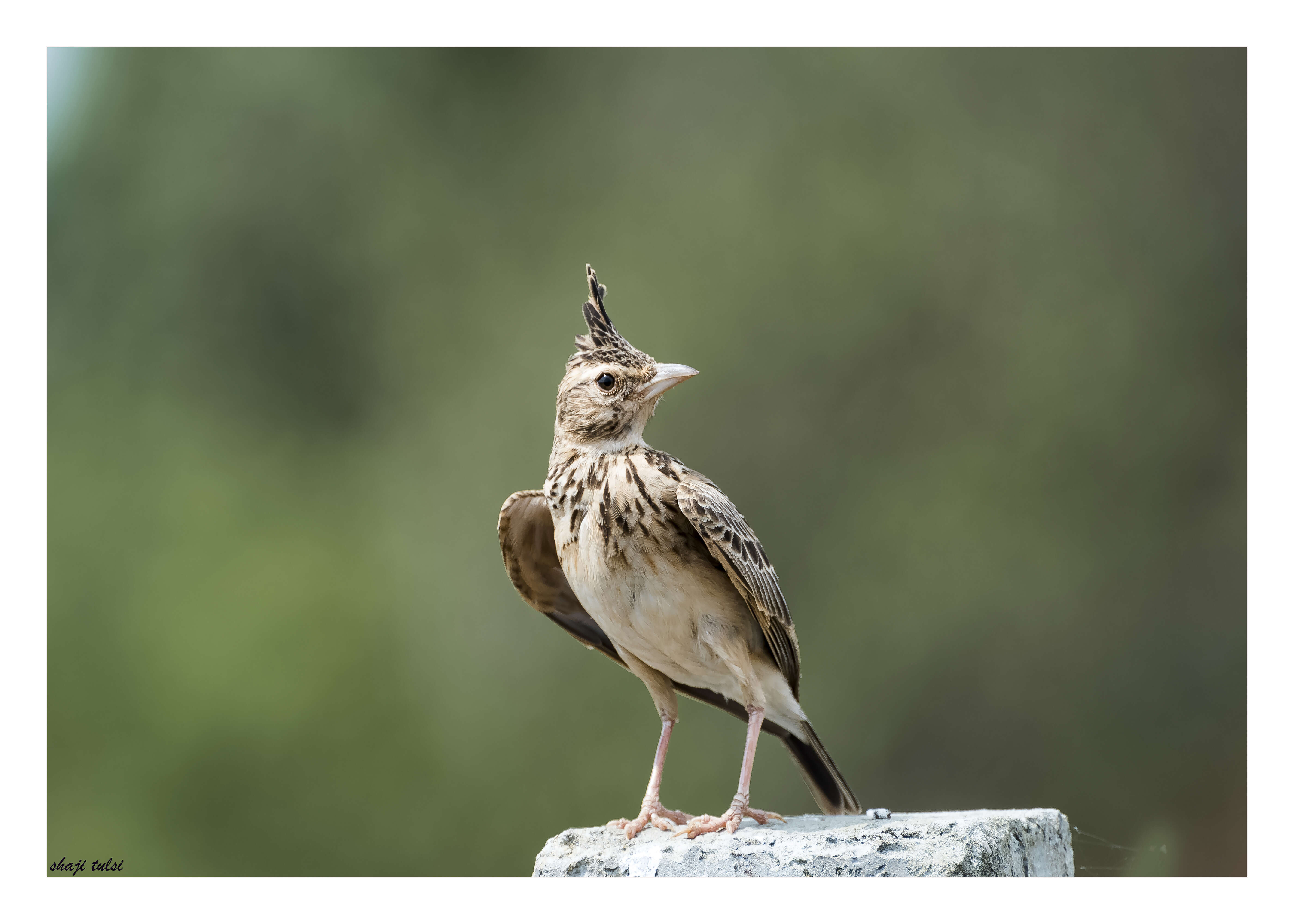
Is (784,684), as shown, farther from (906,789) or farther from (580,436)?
(906,789)

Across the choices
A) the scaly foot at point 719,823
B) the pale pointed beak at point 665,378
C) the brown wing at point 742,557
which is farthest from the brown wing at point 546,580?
the pale pointed beak at point 665,378

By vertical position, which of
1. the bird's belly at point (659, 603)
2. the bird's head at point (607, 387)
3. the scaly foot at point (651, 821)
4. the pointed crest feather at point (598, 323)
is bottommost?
the scaly foot at point (651, 821)

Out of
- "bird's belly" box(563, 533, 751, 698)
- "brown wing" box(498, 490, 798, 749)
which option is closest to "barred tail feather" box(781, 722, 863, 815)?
"brown wing" box(498, 490, 798, 749)

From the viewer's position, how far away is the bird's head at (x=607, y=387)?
396cm

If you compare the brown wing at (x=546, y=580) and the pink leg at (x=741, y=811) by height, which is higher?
the brown wing at (x=546, y=580)

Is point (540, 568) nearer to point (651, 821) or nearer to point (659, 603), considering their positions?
point (659, 603)

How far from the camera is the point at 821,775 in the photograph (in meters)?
4.65

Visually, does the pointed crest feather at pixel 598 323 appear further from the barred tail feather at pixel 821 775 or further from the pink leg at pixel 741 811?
the barred tail feather at pixel 821 775

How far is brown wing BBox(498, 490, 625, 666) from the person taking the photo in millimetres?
4340

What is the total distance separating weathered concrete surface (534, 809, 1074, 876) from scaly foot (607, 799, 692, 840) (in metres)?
0.03

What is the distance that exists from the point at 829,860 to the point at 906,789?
4.30 metres

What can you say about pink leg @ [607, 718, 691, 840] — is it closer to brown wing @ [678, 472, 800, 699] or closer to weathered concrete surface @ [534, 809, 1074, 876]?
weathered concrete surface @ [534, 809, 1074, 876]

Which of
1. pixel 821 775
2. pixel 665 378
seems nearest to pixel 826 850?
pixel 821 775

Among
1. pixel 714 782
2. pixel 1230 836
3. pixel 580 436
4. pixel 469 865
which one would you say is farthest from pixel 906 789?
pixel 580 436
